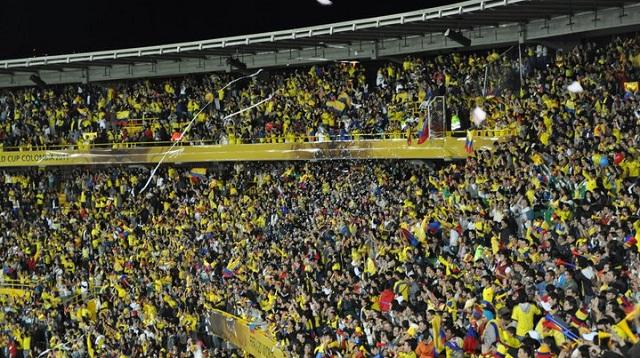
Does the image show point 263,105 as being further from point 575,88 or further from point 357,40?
point 575,88

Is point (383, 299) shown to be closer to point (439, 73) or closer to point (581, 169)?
point (581, 169)

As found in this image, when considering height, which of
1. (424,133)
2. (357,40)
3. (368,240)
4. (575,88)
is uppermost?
(357,40)

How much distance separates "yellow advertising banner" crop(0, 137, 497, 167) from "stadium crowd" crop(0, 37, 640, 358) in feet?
1.64

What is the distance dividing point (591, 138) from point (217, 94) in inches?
533

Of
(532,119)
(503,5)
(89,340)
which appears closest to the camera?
(532,119)

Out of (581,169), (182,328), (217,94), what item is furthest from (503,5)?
(217,94)

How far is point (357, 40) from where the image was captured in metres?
22.6

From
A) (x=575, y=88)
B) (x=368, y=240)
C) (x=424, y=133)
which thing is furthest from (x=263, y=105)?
(x=575, y=88)

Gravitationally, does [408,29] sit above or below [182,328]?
above

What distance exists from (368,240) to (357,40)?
800 centimetres

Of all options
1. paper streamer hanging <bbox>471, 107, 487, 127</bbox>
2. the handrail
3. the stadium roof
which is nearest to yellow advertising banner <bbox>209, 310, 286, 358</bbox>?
the handrail

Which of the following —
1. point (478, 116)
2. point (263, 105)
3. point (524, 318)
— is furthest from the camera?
point (263, 105)

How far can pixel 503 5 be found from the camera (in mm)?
17469

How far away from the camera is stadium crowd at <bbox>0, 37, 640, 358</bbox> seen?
991 centimetres
